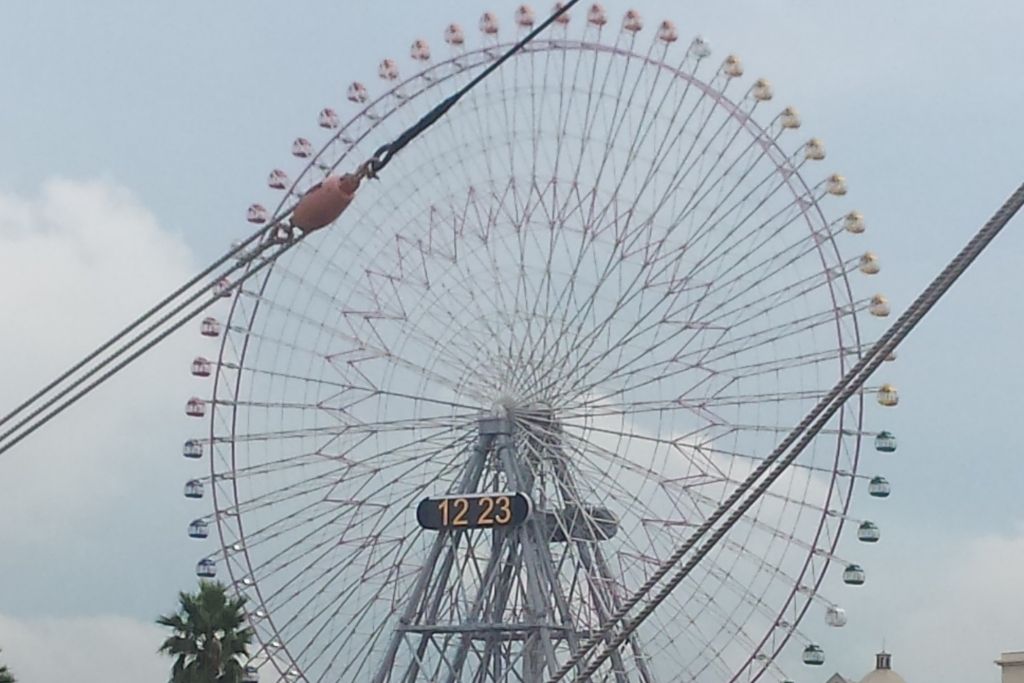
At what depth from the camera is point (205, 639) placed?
4872 cm

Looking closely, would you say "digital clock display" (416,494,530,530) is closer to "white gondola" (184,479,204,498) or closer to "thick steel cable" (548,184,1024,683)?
"white gondola" (184,479,204,498)

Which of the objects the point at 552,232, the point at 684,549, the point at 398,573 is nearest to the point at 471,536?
the point at 398,573

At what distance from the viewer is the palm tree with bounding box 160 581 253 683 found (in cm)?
4822

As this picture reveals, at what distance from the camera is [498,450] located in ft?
179

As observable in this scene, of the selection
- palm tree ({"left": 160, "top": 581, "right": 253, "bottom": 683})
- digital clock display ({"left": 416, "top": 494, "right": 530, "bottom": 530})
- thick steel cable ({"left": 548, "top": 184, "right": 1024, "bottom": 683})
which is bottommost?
thick steel cable ({"left": 548, "top": 184, "right": 1024, "bottom": 683})

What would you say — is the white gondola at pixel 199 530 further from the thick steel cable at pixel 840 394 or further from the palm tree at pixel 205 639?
the thick steel cable at pixel 840 394

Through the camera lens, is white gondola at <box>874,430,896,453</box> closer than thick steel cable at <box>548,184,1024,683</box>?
No

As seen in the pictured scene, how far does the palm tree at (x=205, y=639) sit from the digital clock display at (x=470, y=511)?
6.90 m

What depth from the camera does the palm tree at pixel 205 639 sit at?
158ft

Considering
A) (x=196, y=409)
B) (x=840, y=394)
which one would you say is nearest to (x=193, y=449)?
(x=196, y=409)

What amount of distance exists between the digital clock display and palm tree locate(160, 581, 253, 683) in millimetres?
6904

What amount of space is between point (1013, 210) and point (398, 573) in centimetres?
3767

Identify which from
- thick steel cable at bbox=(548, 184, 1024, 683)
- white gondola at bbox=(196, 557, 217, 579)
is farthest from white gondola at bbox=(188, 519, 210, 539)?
thick steel cable at bbox=(548, 184, 1024, 683)

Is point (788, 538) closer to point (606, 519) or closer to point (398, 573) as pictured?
point (606, 519)
